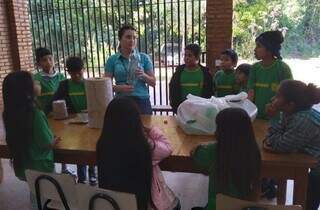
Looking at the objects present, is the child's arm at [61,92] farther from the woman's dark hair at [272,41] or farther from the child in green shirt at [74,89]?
the woman's dark hair at [272,41]

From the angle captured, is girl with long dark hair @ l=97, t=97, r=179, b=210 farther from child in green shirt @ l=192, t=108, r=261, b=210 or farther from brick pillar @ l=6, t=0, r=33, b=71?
brick pillar @ l=6, t=0, r=33, b=71

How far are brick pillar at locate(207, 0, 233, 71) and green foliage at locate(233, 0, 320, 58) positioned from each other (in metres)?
9.46

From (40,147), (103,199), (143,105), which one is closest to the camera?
(103,199)

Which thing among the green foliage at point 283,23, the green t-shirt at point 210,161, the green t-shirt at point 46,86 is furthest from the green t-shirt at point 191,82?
the green foliage at point 283,23

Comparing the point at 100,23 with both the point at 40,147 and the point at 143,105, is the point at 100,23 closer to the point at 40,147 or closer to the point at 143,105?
the point at 143,105

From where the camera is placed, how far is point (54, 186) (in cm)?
188

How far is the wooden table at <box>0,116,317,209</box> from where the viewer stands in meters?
1.86

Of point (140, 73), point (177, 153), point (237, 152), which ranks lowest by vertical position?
point (177, 153)

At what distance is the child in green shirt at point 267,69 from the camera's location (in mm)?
2793

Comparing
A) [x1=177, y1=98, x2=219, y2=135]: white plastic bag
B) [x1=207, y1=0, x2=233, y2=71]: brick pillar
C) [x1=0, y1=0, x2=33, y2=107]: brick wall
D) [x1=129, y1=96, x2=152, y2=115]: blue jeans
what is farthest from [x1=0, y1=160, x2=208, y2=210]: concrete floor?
[x1=0, y1=0, x2=33, y2=107]: brick wall

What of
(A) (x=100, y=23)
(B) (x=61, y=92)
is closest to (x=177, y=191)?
(B) (x=61, y=92)

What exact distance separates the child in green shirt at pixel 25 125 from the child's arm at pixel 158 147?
68 centimetres

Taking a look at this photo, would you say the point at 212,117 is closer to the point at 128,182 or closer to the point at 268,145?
the point at 268,145

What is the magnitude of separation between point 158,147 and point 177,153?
156 millimetres
